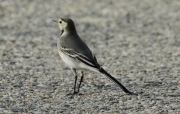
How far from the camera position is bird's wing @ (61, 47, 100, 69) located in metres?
10.2

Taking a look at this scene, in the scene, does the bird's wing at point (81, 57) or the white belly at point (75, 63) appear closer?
the bird's wing at point (81, 57)

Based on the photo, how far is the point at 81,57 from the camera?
10.5m

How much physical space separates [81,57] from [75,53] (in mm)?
183

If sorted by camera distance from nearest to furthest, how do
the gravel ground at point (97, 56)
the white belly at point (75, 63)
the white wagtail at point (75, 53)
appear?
the gravel ground at point (97, 56) < the white wagtail at point (75, 53) < the white belly at point (75, 63)

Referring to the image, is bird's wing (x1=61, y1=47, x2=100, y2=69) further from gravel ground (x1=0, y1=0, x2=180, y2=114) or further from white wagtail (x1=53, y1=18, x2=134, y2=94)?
gravel ground (x1=0, y1=0, x2=180, y2=114)

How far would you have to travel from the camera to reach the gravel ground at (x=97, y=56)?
400 inches

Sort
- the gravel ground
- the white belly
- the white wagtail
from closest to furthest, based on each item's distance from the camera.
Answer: the gravel ground < the white wagtail < the white belly

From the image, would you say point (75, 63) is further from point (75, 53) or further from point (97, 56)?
point (97, 56)

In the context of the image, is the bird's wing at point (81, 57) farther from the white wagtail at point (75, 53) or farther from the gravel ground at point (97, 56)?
the gravel ground at point (97, 56)

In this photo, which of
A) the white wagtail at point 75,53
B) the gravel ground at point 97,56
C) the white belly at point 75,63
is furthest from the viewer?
the white belly at point 75,63

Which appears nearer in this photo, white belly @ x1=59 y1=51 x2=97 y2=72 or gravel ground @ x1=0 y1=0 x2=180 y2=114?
gravel ground @ x1=0 y1=0 x2=180 y2=114

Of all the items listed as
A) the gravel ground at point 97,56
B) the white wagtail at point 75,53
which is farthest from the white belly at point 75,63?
the gravel ground at point 97,56

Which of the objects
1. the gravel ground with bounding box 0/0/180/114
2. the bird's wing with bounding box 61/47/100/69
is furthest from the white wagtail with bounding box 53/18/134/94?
the gravel ground with bounding box 0/0/180/114

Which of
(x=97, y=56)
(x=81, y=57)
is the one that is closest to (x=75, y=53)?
(x=81, y=57)
